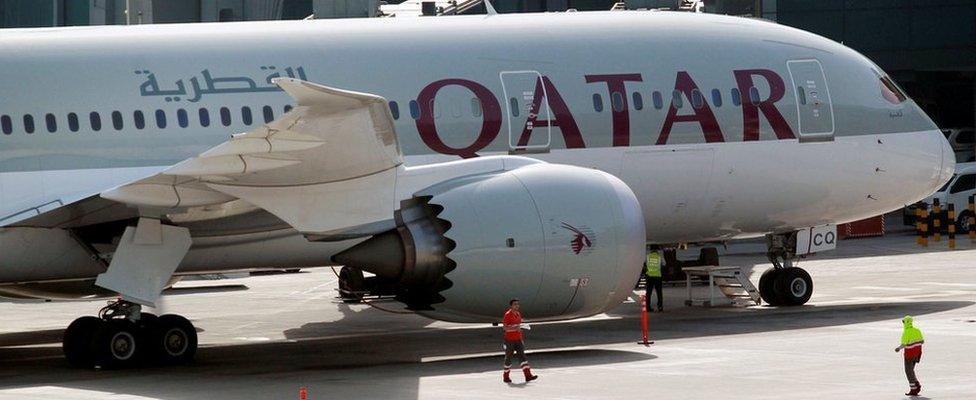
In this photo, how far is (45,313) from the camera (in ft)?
108

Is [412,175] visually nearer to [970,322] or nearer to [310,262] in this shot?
[310,262]

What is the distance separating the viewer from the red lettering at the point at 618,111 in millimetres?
25031

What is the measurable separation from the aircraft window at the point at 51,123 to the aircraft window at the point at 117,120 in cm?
78

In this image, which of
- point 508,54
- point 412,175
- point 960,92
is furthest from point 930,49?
point 412,175

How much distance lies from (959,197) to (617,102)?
29867 mm

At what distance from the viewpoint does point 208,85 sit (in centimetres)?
2333

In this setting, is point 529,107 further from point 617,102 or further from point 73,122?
point 73,122

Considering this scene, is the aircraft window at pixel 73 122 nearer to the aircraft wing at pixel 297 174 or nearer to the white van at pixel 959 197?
the aircraft wing at pixel 297 174

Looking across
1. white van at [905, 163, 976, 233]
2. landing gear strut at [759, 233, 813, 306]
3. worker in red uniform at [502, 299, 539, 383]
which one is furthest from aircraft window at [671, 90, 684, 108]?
white van at [905, 163, 976, 233]

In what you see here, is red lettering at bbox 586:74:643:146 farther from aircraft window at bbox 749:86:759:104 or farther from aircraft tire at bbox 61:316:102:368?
aircraft tire at bbox 61:316:102:368

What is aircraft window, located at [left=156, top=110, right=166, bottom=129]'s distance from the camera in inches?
906

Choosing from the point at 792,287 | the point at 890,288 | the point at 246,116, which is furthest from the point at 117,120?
the point at 890,288

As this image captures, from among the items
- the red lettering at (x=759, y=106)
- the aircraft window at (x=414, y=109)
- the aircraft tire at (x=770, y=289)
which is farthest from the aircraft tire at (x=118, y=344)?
the aircraft tire at (x=770, y=289)

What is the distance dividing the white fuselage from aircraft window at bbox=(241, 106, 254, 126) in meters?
0.05
